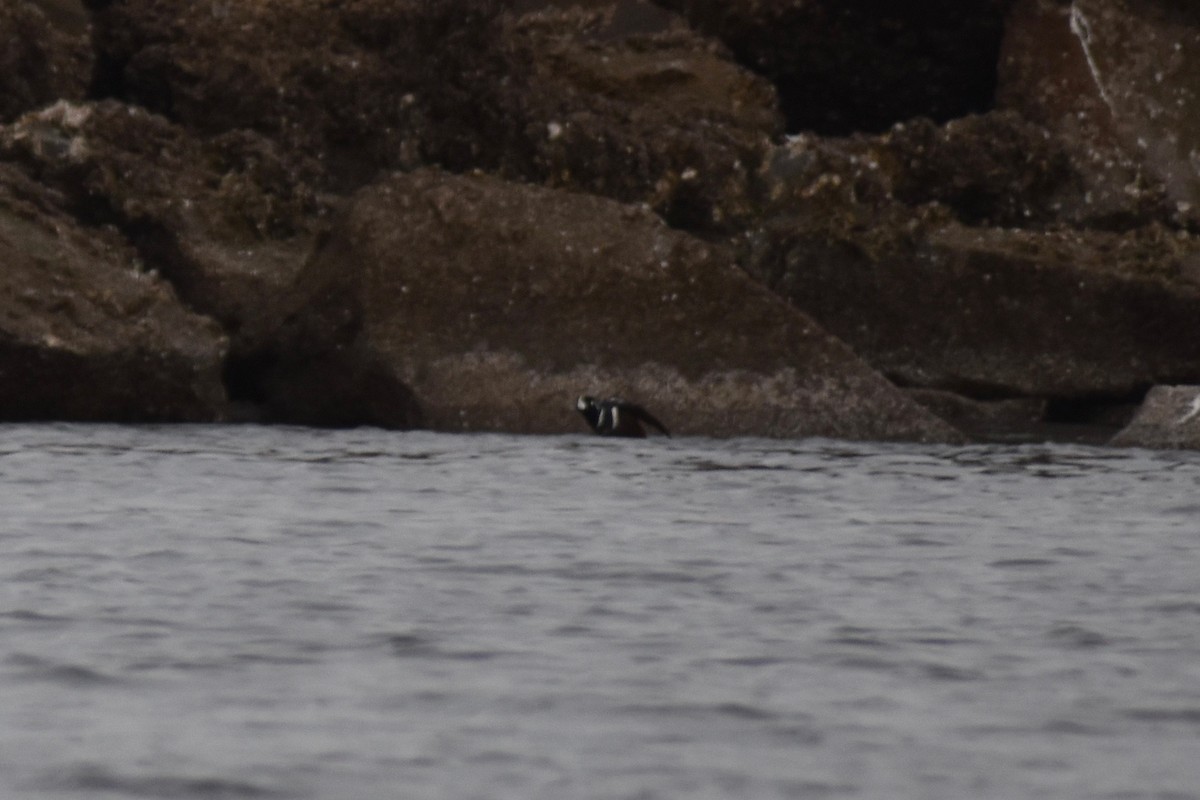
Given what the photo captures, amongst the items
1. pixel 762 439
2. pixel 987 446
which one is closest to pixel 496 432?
pixel 762 439

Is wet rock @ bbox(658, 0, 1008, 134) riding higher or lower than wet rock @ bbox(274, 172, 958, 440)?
higher

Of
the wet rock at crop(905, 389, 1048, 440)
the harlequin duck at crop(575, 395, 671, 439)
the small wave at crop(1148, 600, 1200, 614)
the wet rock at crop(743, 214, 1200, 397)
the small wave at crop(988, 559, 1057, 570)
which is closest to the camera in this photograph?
the small wave at crop(1148, 600, 1200, 614)

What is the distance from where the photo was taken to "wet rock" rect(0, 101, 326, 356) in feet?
59.4

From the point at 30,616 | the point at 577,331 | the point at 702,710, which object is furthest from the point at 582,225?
the point at 702,710

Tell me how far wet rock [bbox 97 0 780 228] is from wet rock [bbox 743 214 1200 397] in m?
1.85

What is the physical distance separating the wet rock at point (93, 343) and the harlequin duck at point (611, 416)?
287 cm

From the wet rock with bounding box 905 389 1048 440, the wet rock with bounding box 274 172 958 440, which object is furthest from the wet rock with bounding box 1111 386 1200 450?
the wet rock with bounding box 905 389 1048 440

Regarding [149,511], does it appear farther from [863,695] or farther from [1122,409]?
[1122,409]

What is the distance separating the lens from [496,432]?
635 inches

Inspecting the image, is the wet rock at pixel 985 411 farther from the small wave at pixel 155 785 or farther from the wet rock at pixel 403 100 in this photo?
the small wave at pixel 155 785

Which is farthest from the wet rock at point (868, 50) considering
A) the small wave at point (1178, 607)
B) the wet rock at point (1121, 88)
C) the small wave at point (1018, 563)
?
the small wave at point (1178, 607)

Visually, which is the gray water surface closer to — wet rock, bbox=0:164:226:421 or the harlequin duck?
the harlequin duck

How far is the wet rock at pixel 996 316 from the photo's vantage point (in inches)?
742

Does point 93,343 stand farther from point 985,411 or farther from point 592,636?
point 592,636
